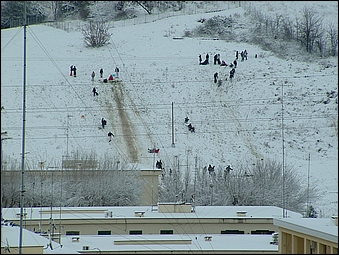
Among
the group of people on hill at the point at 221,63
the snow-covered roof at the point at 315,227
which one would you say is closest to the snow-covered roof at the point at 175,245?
the snow-covered roof at the point at 315,227

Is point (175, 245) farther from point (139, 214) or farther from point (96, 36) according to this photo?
point (96, 36)

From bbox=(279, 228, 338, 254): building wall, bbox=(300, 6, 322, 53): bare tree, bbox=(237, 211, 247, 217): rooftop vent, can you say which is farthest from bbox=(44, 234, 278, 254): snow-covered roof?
bbox=(300, 6, 322, 53): bare tree

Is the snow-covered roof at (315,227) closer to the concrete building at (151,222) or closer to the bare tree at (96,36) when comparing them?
the concrete building at (151,222)

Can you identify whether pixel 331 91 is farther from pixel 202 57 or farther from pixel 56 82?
pixel 56 82

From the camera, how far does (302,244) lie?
11.6 m

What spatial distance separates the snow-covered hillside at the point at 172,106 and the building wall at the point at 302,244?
1498 centimetres

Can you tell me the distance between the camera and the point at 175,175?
3166 cm

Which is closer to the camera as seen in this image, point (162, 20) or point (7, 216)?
point (7, 216)

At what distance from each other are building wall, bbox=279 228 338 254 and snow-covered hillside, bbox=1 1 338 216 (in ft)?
49.2

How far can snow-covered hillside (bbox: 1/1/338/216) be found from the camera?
38.8 meters

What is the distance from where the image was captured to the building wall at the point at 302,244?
1036 cm

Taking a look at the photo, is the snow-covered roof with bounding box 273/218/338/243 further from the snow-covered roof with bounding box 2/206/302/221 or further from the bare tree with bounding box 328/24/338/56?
the bare tree with bounding box 328/24/338/56

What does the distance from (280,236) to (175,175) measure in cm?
1936

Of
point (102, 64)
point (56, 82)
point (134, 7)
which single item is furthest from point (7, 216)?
point (134, 7)
